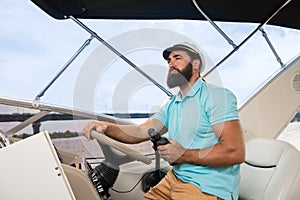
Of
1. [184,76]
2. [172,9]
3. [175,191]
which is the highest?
[172,9]

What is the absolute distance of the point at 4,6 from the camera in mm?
2283

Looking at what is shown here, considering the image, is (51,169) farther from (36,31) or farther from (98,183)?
(36,31)

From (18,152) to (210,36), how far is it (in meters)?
2.08

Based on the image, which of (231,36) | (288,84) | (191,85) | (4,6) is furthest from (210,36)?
(4,6)

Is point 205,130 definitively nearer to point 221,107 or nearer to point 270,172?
point 221,107

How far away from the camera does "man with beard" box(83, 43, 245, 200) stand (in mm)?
1424

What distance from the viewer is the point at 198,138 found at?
151cm

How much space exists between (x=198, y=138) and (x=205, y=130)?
5 cm

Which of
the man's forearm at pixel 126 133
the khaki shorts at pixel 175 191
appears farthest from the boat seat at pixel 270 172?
the man's forearm at pixel 126 133

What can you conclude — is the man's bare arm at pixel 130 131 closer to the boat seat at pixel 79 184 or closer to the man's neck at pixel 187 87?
the man's neck at pixel 187 87

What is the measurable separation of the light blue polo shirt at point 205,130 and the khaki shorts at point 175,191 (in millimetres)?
22

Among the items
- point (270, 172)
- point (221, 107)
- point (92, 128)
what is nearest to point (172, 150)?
point (221, 107)

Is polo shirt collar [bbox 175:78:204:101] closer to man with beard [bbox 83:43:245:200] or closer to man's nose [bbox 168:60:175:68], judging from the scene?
man with beard [bbox 83:43:245:200]

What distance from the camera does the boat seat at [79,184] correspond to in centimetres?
111
